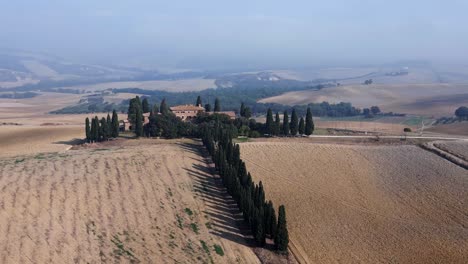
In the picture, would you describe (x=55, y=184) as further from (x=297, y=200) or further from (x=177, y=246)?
(x=297, y=200)

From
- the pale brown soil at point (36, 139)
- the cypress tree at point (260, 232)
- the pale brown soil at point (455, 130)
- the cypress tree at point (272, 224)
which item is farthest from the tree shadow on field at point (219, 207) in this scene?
the pale brown soil at point (455, 130)

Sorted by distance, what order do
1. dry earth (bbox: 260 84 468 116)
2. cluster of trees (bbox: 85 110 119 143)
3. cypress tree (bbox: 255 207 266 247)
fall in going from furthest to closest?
dry earth (bbox: 260 84 468 116)
cluster of trees (bbox: 85 110 119 143)
cypress tree (bbox: 255 207 266 247)

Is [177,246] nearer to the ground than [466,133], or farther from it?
nearer to the ground

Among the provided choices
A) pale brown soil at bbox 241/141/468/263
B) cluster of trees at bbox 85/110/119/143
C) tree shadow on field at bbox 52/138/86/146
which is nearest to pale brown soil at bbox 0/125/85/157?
tree shadow on field at bbox 52/138/86/146

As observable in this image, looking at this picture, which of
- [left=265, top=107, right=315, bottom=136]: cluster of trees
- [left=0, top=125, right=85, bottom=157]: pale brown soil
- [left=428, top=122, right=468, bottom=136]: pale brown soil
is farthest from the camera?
[left=428, top=122, right=468, bottom=136]: pale brown soil

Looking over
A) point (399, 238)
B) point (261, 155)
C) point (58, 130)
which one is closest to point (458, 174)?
point (399, 238)

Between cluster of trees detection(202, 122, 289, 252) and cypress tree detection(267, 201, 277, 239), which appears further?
cypress tree detection(267, 201, 277, 239)

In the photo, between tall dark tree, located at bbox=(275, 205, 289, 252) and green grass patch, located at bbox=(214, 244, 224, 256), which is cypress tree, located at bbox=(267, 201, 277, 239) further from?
green grass patch, located at bbox=(214, 244, 224, 256)
